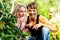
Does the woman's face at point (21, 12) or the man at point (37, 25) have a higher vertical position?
the woman's face at point (21, 12)

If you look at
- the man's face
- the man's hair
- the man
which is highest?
the man's hair

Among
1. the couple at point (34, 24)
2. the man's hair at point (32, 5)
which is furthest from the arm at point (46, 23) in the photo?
the man's hair at point (32, 5)

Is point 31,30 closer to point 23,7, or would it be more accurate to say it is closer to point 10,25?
point 23,7

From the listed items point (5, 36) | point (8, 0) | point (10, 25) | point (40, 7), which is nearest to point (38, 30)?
point (40, 7)

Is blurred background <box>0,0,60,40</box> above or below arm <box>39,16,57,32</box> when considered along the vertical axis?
above

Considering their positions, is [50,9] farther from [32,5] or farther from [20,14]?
[20,14]

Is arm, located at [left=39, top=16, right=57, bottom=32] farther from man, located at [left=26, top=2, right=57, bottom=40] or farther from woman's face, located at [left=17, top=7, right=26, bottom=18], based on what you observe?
woman's face, located at [left=17, top=7, right=26, bottom=18]

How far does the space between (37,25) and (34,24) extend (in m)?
0.03

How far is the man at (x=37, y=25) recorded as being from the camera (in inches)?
93.6

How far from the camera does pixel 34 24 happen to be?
2402 millimetres

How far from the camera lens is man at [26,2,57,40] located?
238 centimetres

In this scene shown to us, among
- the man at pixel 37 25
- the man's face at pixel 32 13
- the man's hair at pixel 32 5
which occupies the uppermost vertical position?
the man's hair at pixel 32 5

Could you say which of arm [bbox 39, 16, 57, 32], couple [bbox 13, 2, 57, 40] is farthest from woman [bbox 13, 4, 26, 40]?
arm [bbox 39, 16, 57, 32]

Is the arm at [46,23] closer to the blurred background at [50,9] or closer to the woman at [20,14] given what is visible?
the blurred background at [50,9]
